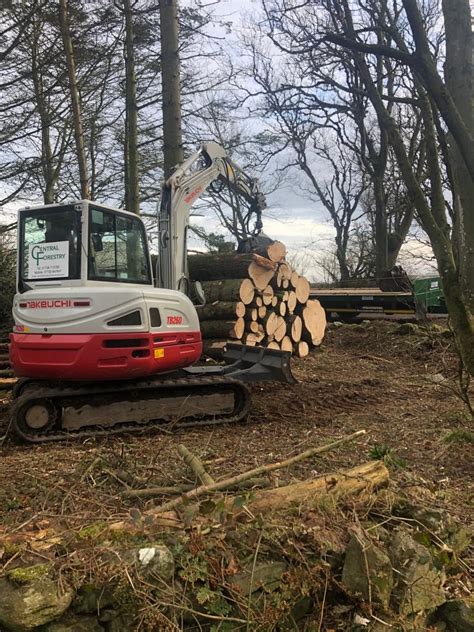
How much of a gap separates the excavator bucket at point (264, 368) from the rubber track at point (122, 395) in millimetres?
442

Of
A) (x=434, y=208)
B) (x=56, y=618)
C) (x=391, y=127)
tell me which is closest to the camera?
(x=56, y=618)

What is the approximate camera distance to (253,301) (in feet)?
35.8

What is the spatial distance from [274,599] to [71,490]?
160cm

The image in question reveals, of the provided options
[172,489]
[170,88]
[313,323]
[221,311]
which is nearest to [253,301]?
[221,311]

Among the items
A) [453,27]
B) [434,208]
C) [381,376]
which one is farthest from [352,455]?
[381,376]

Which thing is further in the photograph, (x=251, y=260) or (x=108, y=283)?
(x=251, y=260)

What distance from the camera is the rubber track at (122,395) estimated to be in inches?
241

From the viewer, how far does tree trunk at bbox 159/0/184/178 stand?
395 inches

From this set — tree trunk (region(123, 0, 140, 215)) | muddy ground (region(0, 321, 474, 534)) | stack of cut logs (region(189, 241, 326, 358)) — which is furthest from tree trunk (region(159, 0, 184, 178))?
muddy ground (region(0, 321, 474, 534))

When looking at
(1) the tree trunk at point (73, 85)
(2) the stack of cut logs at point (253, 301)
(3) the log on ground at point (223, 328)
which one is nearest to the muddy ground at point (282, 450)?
(3) the log on ground at point (223, 328)

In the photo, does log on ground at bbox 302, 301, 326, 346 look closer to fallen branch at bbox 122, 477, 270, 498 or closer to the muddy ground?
the muddy ground

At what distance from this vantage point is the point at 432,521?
348 cm

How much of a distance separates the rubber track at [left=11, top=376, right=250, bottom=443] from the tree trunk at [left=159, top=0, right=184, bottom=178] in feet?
14.8

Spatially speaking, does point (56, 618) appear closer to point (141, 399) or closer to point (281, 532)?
point (281, 532)
